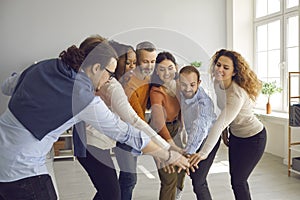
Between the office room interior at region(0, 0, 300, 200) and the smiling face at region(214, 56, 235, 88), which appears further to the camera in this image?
the office room interior at region(0, 0, 300, 200)

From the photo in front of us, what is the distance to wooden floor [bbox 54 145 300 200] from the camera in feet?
10.4

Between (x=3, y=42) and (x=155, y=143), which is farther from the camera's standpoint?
(x=3, y=42)

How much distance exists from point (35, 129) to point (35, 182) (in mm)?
251

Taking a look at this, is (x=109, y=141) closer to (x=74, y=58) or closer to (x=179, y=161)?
(x=179, y=161)

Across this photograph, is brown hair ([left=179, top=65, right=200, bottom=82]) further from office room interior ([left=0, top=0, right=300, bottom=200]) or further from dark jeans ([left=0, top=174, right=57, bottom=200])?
office room interior ([left=0, top=0, right=300, bottom=200])

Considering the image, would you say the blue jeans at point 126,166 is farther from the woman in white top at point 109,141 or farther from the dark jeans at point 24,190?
the dark jeans at point 24,190

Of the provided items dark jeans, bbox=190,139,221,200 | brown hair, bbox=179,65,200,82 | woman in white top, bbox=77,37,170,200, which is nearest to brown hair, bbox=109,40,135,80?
woman in white top, bbox=77,37,170,200

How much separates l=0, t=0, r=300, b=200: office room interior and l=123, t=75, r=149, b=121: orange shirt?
2.06 meters

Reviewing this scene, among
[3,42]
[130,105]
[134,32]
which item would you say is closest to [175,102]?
[130,105]

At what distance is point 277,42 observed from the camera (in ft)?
16.2

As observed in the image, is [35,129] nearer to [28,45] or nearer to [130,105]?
[130,105]

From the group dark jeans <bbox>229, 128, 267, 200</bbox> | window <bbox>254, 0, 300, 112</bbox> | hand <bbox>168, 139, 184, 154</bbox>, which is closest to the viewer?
hand <bbox>168, 139, 184, 154</bbox>

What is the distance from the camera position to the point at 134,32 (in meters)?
1.71

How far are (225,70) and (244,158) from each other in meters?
0.61
